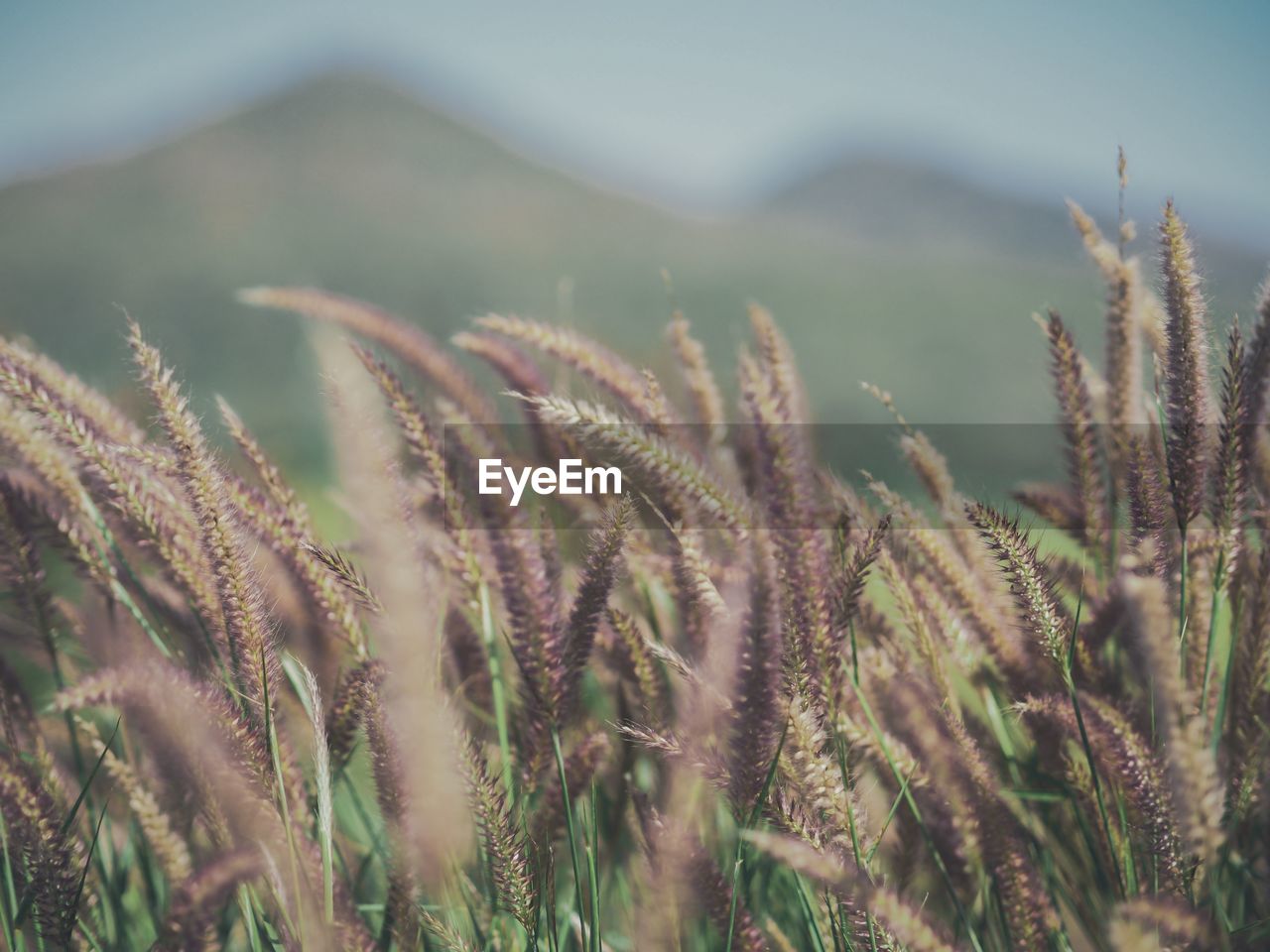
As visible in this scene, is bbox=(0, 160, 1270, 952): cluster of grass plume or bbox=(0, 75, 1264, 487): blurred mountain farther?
bbox=(0, 75, 1264, 487): blurred mountain

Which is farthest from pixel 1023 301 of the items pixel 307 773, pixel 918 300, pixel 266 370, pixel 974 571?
pixel 307 773

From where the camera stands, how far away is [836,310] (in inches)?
283

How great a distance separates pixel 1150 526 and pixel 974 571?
0.24 meters

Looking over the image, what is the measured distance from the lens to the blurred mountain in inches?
221

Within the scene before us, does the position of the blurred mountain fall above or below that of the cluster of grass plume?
above

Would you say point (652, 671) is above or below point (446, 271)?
below

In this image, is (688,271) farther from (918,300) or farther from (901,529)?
(901,529)

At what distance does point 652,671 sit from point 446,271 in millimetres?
7641

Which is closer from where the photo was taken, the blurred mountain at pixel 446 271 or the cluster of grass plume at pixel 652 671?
the cluster of grass plume at pixel 652 671

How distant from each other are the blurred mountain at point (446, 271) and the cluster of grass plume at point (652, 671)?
193 centimetres

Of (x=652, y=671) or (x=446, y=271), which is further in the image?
(x=446, y=271)

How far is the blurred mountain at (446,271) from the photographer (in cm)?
561

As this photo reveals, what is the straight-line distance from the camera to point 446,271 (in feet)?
25.7

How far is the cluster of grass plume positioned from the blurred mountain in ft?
6.34
